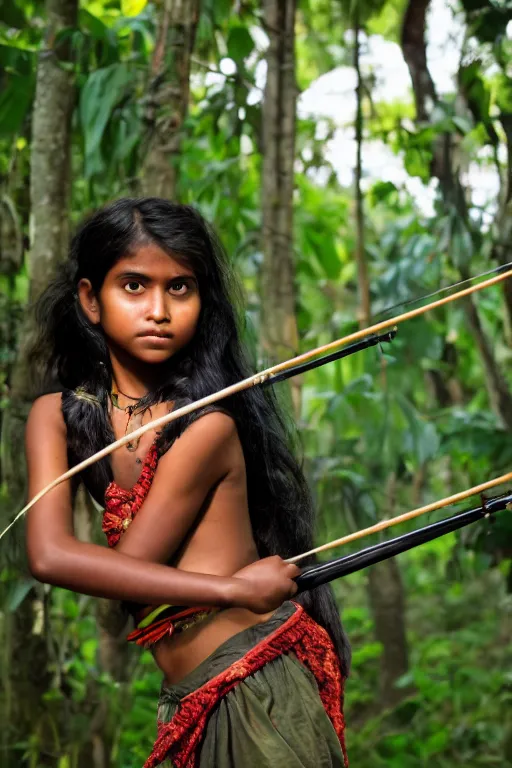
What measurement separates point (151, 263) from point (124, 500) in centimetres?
30

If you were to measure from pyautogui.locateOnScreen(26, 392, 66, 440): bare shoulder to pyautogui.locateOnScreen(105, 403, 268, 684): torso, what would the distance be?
10cm

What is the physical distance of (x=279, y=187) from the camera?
2.54 meters

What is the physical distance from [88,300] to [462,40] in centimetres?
190

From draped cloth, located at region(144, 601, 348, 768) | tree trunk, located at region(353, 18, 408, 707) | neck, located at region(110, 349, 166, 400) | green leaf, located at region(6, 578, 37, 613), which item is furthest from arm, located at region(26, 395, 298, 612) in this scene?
tree trunk, located at region(353, 18, 408, 707)

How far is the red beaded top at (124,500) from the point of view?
1225 mm

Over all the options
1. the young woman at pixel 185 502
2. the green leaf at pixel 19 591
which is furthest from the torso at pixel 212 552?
the green leaf at pixel 19 591

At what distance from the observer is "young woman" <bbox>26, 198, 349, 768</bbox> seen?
114cm

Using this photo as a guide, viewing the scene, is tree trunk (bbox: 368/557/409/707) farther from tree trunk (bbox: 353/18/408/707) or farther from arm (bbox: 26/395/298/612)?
arm (bbox: 26/395/298/612)

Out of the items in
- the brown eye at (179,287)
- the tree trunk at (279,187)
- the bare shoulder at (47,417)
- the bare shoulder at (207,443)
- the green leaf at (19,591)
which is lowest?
the green leaf at (19,591)

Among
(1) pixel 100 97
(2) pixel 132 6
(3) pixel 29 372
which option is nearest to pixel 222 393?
(3) pixel 29 372

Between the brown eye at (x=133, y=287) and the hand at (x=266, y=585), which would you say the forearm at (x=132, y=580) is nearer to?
the hand at (x=266, y=585)

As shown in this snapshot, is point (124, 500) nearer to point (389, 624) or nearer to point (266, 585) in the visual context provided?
point (266, 585)

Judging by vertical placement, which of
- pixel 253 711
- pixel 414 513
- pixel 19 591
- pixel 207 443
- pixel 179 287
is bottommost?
pixel 253 711

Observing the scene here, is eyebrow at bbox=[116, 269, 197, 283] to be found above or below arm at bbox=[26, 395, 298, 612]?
above
